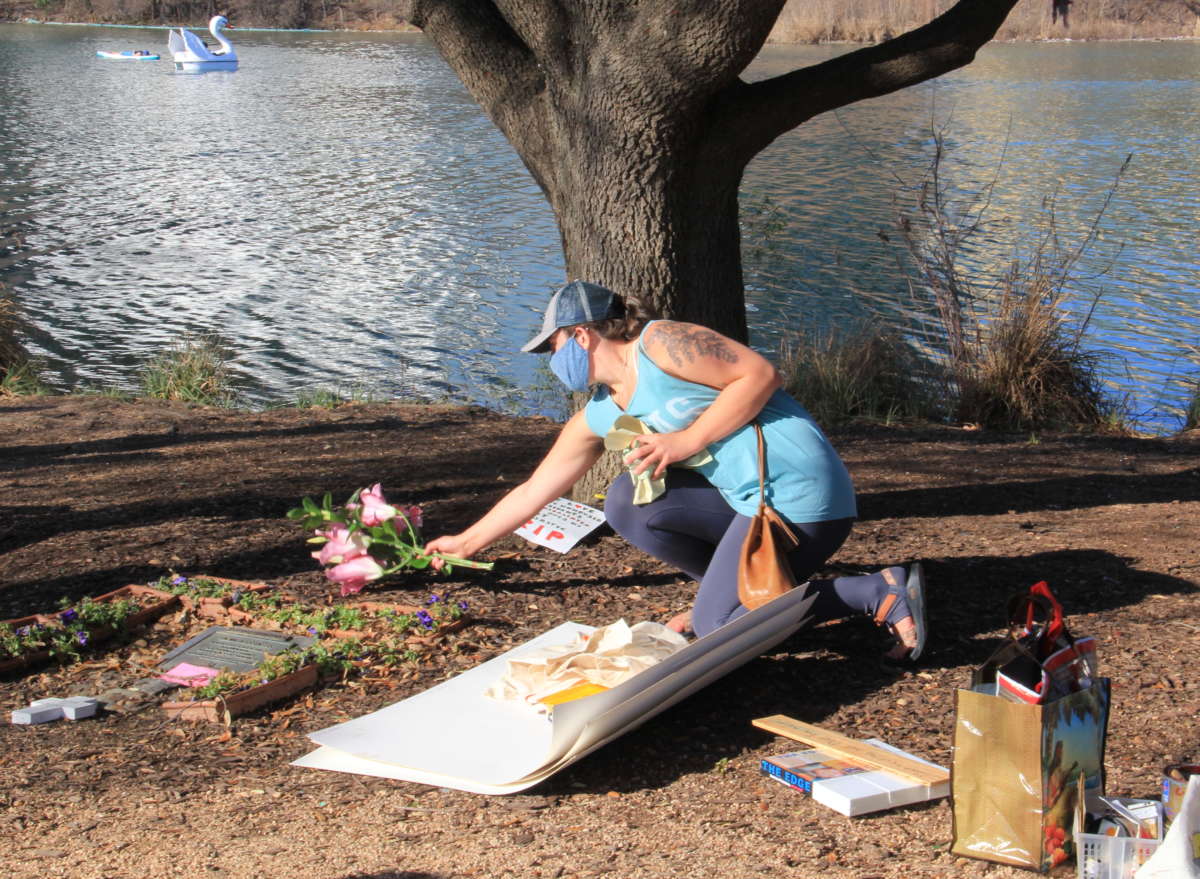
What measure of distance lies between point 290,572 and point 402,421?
2872 mm

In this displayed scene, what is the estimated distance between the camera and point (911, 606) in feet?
11.2

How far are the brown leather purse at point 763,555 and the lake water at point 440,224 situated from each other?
543cm

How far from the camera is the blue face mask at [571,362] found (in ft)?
11.3

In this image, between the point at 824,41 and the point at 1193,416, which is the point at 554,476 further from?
the point at 824,41

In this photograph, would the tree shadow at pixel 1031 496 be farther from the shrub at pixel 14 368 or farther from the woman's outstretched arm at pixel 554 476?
the shrub at pixel 14 368

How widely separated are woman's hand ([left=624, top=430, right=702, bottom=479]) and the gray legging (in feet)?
0.78

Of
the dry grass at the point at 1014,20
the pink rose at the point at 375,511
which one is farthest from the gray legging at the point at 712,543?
the dry grass at the point at 1014,20

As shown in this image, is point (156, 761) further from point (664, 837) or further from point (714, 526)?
point (714, 526)

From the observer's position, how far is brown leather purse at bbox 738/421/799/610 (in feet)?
10.7

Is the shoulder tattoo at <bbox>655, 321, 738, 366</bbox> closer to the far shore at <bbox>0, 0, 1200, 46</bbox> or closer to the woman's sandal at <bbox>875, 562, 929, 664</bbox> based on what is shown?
the woman's sandal at <bbox>875, 562, 929, 664</bbox>

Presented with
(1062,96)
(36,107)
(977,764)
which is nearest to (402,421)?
(977,764)

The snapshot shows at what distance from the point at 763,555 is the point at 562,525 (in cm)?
147

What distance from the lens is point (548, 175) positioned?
198 inches

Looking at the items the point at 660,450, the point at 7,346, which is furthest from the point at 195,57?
the point at 660,450
